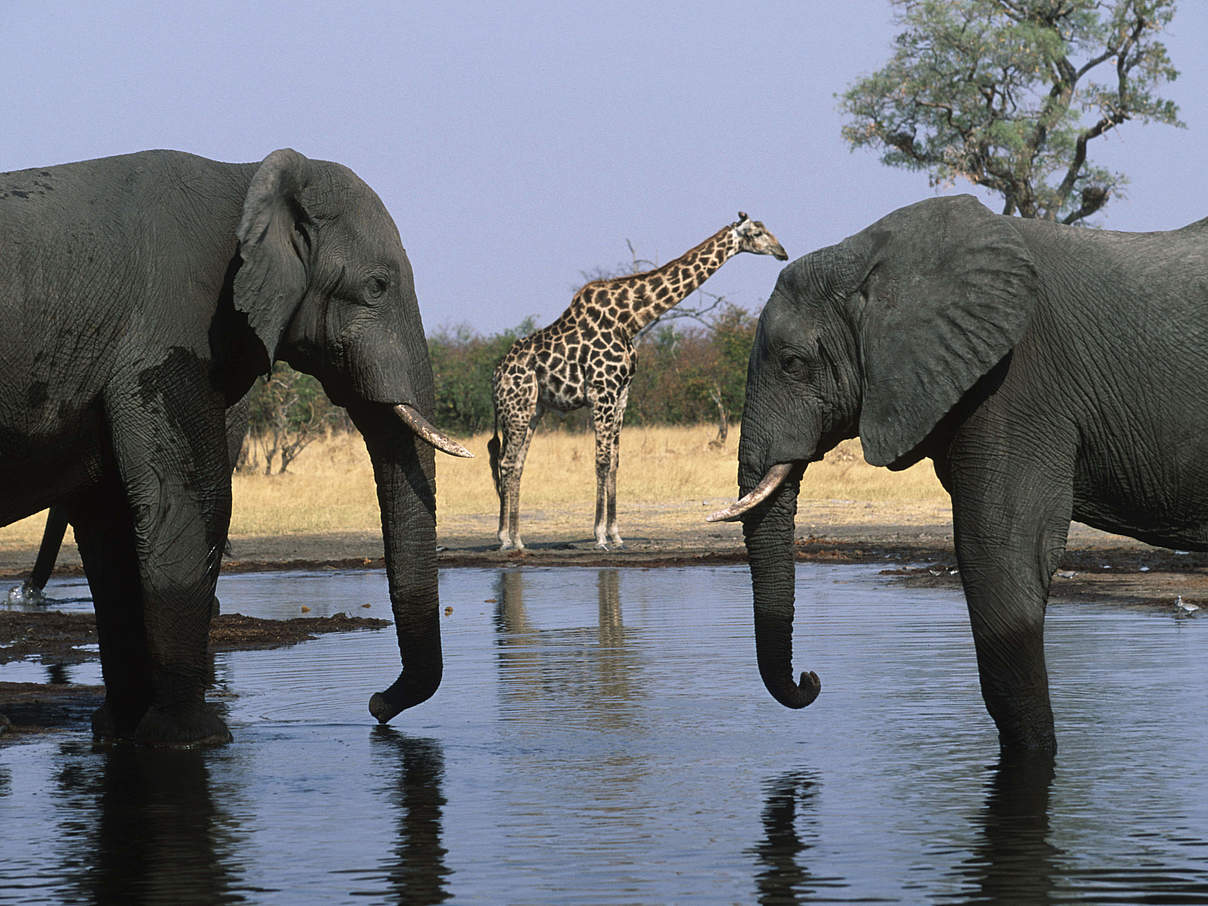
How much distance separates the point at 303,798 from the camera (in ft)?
19.9

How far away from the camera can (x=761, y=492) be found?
6.79m

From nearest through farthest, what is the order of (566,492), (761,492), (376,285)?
(761,492) < (376,285) < (566,492)

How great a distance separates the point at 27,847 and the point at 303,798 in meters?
0.96

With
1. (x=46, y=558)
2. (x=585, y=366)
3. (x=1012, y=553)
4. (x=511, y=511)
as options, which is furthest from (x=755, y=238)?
(x=1012, y=553)

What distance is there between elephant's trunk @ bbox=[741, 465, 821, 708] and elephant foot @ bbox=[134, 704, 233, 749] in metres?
2.18

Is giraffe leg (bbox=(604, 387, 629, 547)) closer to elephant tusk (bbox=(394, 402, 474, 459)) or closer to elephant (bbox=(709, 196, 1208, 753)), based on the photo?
elephant tusk (bbox=(394, 402, 474, 459))

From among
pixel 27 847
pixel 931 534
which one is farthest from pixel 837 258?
pixel 931 534

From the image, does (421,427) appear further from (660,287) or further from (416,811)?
(660,287)

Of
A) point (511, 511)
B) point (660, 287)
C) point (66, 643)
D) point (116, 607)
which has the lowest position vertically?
point (66, 643)

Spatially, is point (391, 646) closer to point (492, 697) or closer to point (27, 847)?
point (492, 697)

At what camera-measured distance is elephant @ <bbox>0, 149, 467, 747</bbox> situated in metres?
6.84

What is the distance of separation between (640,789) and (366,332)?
2228 millimetres

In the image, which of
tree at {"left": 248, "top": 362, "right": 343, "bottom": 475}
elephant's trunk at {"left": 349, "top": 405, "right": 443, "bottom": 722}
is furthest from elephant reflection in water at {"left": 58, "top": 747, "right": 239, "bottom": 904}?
tree at {"left": 248, "top": 362, "right": 343, "bottom": 475}

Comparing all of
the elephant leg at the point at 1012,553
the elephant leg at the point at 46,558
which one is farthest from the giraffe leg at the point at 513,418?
the elephant leg at the point at 1012,553
